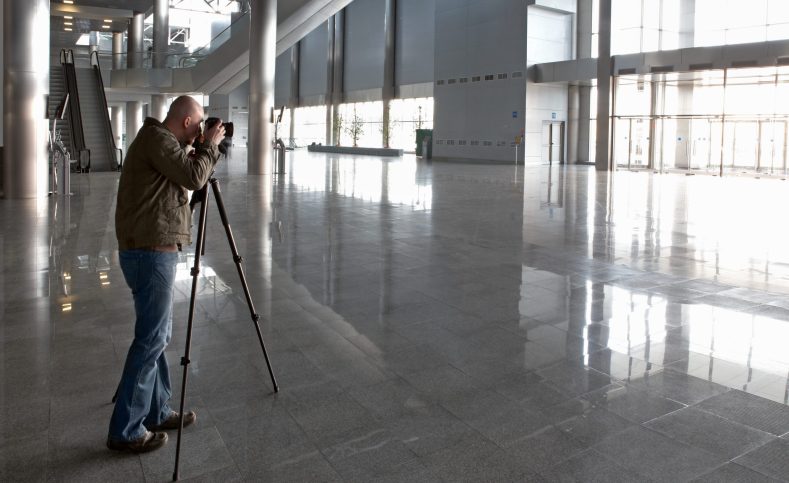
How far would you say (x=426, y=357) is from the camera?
4.93 m

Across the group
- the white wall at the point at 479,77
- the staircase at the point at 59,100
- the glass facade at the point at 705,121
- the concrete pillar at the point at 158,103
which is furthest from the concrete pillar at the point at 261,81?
the glass facade at the point at 705,121

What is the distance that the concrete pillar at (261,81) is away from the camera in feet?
80.2

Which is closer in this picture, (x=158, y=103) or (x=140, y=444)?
(x=140, y=444)

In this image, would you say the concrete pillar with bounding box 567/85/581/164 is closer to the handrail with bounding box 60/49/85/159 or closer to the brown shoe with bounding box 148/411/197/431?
the handrail with bounding box 60/49/85/159

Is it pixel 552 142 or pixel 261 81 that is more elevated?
pixel 261 81

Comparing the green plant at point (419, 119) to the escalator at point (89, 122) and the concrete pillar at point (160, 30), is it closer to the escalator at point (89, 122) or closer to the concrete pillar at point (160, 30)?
the concrete pillar at point (160, 30)

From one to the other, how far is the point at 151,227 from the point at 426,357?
91.0 inches

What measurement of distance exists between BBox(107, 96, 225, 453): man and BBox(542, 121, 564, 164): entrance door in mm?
35079

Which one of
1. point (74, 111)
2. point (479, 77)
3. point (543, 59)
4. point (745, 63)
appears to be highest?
point (543, 59)

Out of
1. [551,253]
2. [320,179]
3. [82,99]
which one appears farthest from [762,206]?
[82,99]

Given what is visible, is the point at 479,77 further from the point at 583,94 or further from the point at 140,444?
the point at 140,444

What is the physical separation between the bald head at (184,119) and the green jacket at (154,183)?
3.1 inches

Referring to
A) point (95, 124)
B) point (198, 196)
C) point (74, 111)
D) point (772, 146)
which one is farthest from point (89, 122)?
point (772, 146)

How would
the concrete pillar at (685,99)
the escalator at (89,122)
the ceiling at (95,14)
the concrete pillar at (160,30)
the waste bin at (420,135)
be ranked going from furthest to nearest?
the waste bin at (420,135) < the concrete pillar at (160,30) < the ceiling at (95,14) < the concrete pillar at (685,99) < the escalator at (89,122)
